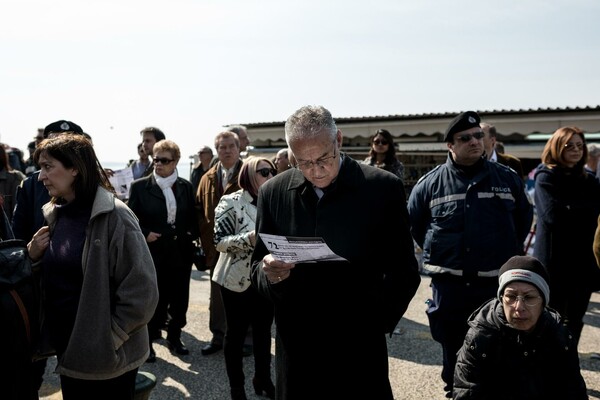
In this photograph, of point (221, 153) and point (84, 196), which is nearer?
point (84, 196)

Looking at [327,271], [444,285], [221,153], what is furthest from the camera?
[221,153]

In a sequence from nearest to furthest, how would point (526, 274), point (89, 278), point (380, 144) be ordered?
point (89, 278)
point (526, 274)
point (380, 144)

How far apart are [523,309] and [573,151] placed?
223 centimetres

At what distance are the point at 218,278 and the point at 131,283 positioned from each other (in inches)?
64.8

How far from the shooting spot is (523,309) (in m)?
3.37

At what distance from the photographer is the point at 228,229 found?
4.55 metres

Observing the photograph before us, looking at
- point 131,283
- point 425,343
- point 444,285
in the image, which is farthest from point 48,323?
point 425,343

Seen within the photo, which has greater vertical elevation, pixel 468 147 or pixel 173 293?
pixel 468 147

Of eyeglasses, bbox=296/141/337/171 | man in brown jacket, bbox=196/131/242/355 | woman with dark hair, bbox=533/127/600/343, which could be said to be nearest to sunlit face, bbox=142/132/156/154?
man in brown jacket, bbox=196/131/242/355

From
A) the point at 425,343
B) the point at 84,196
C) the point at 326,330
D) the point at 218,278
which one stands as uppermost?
the point at 84,196

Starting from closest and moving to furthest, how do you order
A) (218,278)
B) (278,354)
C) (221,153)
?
(278,354) < (218,278) < (221,153)

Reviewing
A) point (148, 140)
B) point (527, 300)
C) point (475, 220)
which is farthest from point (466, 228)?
point (148, 140)

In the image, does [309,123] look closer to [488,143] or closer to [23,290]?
[23,290]

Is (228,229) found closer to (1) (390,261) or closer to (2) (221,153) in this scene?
(2) (221,153)
